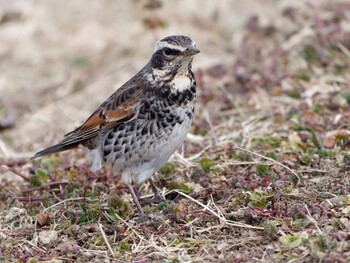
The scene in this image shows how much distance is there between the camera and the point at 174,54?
648 cm

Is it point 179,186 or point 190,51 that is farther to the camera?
point 179,186

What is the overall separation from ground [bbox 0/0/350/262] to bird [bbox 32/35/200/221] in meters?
0.35

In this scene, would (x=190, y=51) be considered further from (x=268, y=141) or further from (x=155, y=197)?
(x=268, y=141)

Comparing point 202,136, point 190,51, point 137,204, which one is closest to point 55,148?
point 137,204

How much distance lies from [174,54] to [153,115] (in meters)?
0.59

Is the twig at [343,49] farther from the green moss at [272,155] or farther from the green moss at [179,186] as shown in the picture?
the green moss at [179,186]

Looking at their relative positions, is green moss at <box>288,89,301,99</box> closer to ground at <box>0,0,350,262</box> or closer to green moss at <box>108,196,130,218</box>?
ground at <box>0,0,350,262</box>

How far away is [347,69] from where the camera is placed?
32.2 ft

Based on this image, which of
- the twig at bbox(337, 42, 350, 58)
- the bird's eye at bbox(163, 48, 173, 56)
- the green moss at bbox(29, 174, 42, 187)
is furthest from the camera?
the twig at bbox(337, 42, 350, 58)

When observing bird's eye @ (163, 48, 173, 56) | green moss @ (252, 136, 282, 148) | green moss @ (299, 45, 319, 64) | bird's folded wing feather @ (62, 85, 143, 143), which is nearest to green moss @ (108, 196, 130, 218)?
bird's folded wing feather @ (62, 85, 143, 143)

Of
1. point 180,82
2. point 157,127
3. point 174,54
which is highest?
point 174,54

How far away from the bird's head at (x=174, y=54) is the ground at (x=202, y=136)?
1.14 m

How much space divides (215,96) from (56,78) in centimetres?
358

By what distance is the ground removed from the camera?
19.2 ft
